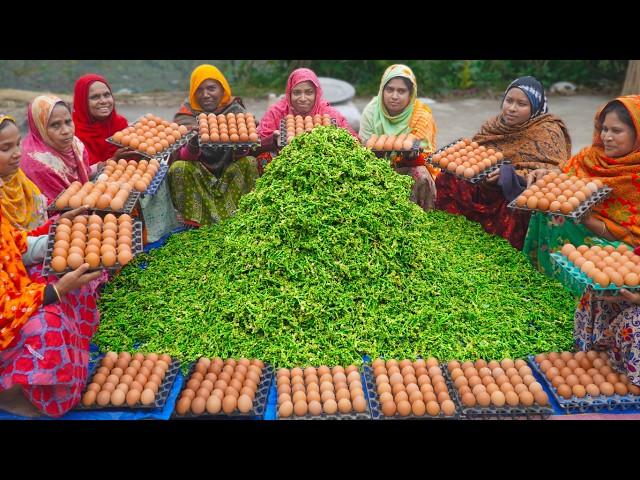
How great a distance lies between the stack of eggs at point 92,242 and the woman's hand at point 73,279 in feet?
0.26

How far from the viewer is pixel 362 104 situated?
12.4 metres

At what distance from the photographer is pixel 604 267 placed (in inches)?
152

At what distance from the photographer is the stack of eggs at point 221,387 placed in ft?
12.1

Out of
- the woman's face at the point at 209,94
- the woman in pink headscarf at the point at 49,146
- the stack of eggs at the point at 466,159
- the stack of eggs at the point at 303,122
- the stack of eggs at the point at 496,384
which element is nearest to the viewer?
the stack of eggs at the point at 496,384

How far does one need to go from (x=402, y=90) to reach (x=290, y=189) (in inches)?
91.1

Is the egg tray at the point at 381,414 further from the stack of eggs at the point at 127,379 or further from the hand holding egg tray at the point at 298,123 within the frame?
the hand holding egg tray at the point at 298,123

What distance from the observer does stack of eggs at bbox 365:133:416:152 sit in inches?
234

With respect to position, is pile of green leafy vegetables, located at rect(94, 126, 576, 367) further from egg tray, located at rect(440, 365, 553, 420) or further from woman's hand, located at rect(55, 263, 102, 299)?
woman's hand, located at rect(55, 263, 102, 299)

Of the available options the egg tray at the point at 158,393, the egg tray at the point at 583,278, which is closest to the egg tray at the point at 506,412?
the egg tray at the point at 583,278

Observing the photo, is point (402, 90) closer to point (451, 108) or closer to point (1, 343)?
point (1, 343)

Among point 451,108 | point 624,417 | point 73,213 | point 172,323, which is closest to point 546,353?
point 624,417

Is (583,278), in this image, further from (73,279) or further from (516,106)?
(73,279)

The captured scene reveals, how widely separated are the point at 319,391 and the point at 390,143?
9.68 feet

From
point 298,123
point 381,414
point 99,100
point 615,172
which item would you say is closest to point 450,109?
point 298,123
